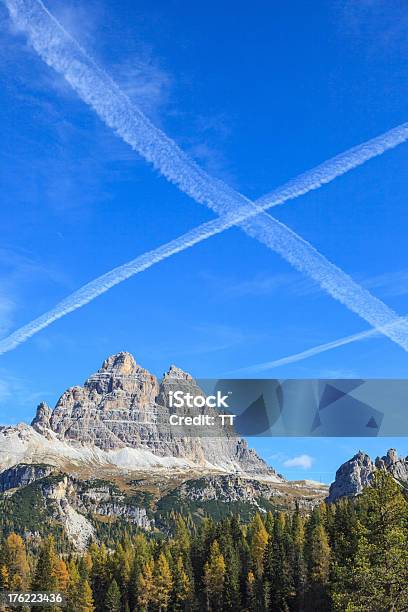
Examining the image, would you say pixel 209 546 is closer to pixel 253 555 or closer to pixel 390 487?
pixel 253 555

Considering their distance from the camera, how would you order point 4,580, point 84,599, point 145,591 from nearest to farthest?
point 84,599 → point 145,591 → point 4,580

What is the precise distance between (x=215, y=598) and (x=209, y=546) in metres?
13.8

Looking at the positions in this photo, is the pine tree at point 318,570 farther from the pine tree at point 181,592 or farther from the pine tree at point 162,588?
the pine tree at point 162,588

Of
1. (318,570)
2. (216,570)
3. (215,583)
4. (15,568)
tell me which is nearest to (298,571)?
(318,570)

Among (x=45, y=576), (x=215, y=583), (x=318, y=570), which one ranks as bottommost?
(x=215, y=583)

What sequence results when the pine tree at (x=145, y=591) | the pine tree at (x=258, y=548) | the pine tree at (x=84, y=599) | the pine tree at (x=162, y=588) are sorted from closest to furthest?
the pine tree at (x=84, y=599)
the pine tree at (x=258, y=548)
the pine tree at (x=162, y=588)
the pine tree at (x=145, y=591)

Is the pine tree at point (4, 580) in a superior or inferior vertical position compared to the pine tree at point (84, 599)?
superior

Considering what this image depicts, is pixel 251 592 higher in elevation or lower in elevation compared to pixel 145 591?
lower

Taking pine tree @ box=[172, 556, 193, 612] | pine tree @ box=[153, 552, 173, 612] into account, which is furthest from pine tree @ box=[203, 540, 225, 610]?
pine tree @ box=[153, 552, 173, 612]

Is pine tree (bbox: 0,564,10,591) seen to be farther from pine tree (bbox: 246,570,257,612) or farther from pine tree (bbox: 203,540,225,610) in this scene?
pine tree (bbox: 246,570,257,612)

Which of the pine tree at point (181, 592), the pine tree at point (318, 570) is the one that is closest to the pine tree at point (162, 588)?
the pine tree at point (181, 592)

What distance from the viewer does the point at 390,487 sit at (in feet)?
163

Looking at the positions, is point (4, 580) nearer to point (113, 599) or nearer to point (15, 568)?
point (15, 568)

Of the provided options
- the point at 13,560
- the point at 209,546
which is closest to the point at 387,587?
the point at 209,546
